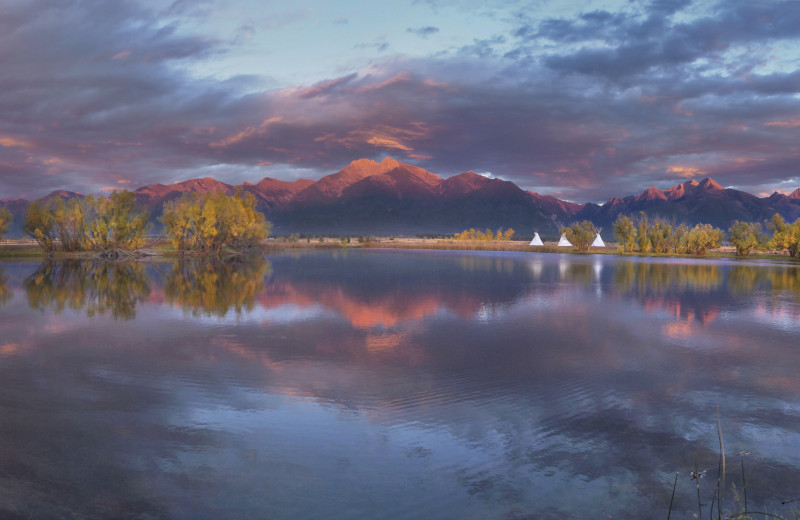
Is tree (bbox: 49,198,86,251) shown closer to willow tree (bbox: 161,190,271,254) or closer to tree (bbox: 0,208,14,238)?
tree (bbox: 0,208,14,238)

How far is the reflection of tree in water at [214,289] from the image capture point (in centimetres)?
2519

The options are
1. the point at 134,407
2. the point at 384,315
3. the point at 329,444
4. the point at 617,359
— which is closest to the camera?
the point at 329,444

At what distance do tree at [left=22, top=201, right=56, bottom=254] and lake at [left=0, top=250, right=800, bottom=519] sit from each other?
5188cm

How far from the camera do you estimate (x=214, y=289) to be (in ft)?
105

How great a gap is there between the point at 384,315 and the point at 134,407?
41.9 feet

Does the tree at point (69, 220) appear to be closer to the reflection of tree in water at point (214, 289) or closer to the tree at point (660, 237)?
the reflection of tree in water at point (214, 289)

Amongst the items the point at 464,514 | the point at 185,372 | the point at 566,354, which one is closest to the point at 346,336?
the point at 185,372

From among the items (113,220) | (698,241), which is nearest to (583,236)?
(698,241)

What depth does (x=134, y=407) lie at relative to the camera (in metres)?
10.7

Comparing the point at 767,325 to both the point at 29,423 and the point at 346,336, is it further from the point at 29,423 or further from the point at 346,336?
the point at 29,423

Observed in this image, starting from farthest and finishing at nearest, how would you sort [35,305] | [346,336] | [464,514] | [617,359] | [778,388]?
[35,305]
[346,336]
[617,359]
[778,388]
[464,514]

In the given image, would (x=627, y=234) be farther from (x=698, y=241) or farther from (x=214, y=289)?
(x=214, y=289)

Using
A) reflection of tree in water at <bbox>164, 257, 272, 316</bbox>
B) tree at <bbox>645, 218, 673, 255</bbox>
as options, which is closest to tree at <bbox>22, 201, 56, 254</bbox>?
reflection of tree in water at <bbox>164, 257, 272, 316</bbox>

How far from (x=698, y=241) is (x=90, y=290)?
9401cm
